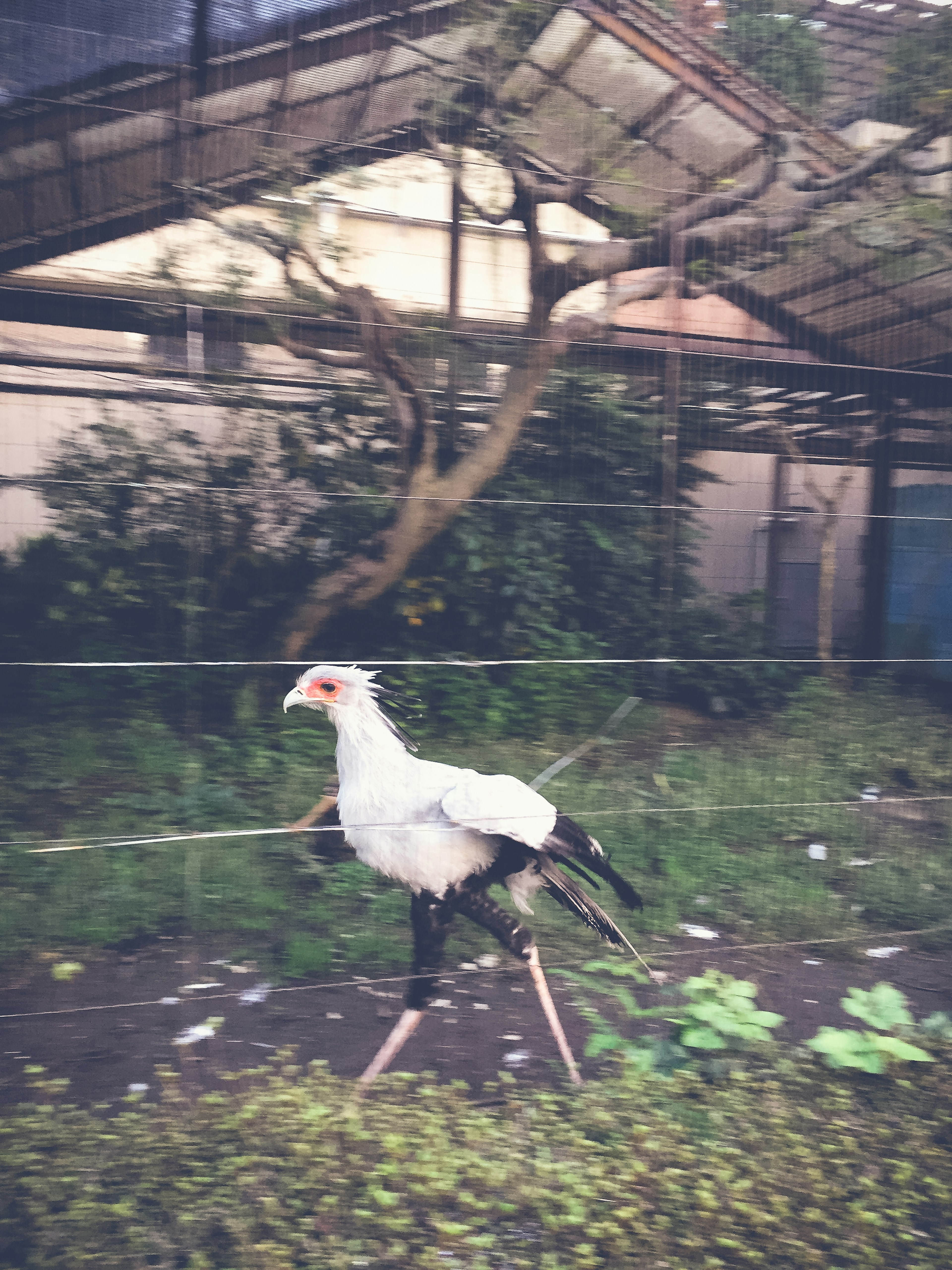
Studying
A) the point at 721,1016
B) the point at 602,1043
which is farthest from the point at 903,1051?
the point at 602,1043

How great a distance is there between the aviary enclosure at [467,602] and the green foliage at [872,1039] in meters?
0.02

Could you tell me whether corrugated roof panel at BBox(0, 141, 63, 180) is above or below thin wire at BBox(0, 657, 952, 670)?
above

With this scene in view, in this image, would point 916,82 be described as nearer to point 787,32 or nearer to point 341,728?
point 787,32

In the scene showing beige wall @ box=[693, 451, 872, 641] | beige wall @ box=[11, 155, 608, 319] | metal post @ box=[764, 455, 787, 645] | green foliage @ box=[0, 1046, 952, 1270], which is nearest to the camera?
green foliage @ box=[0, 1046, 952, 1270]

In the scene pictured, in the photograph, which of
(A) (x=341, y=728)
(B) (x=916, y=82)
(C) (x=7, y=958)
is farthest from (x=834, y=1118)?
(B) (x=916, y=82)

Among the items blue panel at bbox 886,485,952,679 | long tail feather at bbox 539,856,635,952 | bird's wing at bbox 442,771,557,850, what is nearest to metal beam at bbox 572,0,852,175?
blue panel at bbox 886,485,952,679

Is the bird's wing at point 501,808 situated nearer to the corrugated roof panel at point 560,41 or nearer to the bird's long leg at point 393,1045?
the bird's long leg at point 393,1045

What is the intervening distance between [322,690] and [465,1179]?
4.35ft

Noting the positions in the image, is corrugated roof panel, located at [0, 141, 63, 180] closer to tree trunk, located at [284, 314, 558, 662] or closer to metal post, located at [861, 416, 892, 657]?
tree trunk, located at [284, 314, 558, 662]

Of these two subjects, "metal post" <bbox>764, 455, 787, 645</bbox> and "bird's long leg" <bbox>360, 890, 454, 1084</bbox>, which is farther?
"metal post" <bbox>764, 455, 787, 645</bbox>

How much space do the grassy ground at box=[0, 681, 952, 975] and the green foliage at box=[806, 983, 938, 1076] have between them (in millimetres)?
261

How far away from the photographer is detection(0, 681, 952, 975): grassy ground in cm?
262

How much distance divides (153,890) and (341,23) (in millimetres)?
2473

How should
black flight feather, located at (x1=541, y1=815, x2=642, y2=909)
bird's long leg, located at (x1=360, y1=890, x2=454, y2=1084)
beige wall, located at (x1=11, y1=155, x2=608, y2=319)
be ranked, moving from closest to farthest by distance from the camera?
beige wall, located at (x1=11, y1=155, x2=608, y2=319) < bird's long leg, located at (x1=360, y1=890, x2=454, y2=1084) < black flight feather, located at (x1=541, y1=815, x2=642, y2=909)
